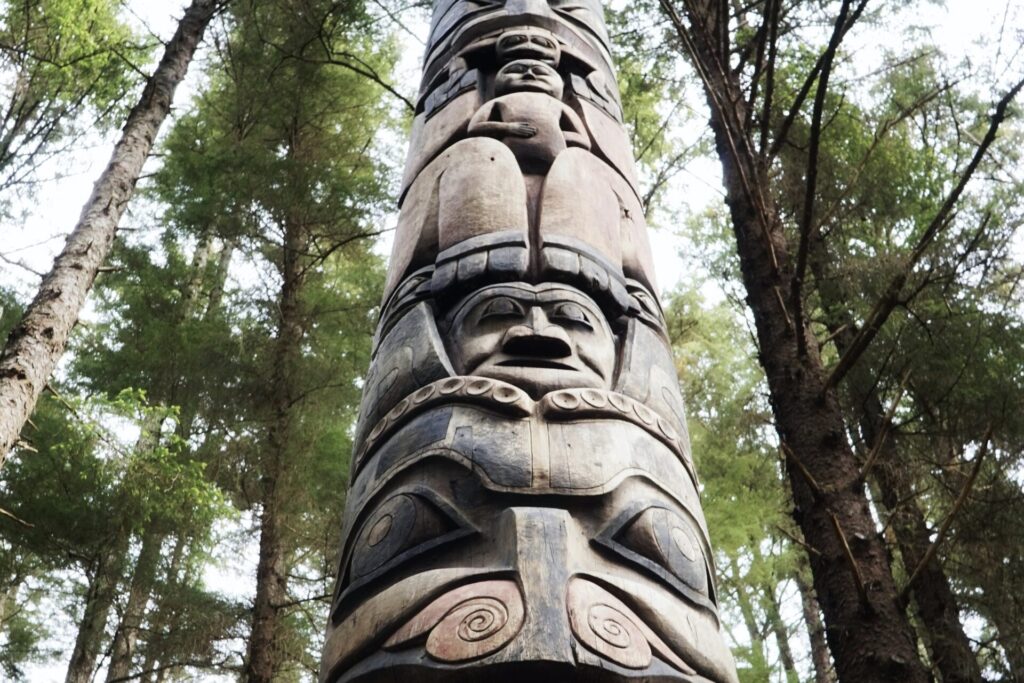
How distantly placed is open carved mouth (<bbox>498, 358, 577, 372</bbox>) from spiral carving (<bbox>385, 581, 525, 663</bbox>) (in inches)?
40.1

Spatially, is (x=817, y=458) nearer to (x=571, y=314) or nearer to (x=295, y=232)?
(x=571, y=314)

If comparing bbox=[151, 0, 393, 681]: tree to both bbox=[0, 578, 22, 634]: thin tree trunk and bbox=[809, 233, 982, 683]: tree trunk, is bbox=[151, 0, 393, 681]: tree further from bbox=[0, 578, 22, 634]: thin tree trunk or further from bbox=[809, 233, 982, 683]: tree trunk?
bbox=[809, 233, 982, 683]: tree trunk

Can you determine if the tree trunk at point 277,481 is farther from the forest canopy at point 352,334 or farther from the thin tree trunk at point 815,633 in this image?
the thin tree trunk at point 815,633

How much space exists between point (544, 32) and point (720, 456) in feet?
17.6

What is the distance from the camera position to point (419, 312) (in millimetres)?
3754

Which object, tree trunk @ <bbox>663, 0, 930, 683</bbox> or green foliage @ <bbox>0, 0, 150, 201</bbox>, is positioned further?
green foliage @ <bbox>0, 0, 150, 201</bbox>

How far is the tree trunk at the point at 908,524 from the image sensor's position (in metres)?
4.82

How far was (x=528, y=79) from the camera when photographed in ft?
16.7

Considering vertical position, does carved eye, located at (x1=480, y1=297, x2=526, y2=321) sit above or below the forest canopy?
below

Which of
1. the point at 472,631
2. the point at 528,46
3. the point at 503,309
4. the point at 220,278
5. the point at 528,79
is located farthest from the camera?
the point at 220,278

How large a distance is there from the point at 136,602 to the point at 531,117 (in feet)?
20.5

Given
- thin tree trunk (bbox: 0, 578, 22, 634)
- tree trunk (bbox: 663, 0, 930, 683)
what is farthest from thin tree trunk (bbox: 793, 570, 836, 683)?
thin tree trunk (bbox: 0, 578, 22, 634)

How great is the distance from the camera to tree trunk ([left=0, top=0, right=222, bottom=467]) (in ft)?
17.2

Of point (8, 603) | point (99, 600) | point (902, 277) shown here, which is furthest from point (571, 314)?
point (8, 603)
